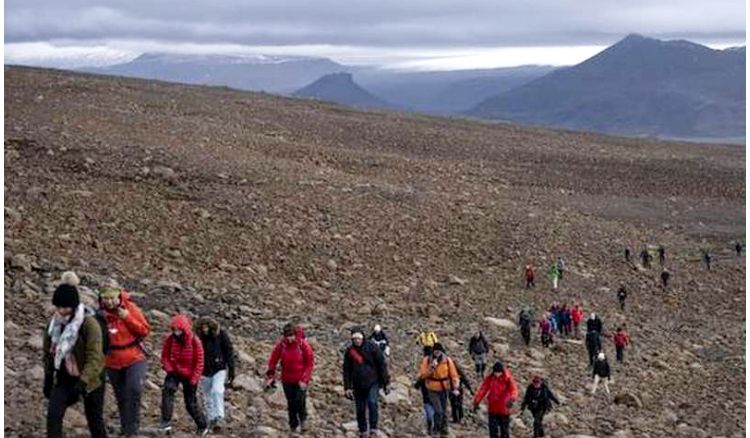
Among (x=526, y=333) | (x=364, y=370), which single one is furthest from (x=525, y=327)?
(x=364, y=370)

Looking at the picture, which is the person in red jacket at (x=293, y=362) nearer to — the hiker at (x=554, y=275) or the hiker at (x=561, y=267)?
the hiker at (x=554, y=275)

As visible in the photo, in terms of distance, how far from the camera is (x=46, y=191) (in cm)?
2273

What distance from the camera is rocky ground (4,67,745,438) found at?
15.4m

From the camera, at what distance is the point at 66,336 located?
28.1 ft

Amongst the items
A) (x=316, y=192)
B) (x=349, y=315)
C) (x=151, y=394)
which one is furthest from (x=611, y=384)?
(x=316, y=192)

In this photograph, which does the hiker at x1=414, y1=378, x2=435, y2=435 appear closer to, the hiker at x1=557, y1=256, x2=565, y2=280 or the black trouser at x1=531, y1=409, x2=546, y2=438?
the black trouser at x1=531, y1=409, x2=546, y2=438

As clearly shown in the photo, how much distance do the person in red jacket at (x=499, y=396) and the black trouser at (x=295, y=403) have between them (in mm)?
2114

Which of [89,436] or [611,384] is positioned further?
[611,384]

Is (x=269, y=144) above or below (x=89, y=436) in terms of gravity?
above

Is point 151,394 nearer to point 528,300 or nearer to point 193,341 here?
point 193,341

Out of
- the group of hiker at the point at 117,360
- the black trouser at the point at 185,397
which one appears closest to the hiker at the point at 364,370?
the group of hiker at the point at 117,360

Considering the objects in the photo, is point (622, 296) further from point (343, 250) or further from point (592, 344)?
point (343, 250)

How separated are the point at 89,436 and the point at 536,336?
11.6 m

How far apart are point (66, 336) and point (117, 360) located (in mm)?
1028
